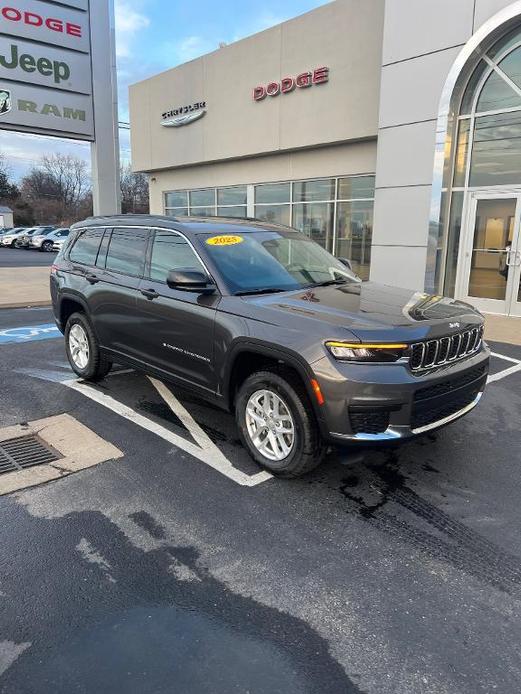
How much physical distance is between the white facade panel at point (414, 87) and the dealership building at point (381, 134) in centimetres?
2

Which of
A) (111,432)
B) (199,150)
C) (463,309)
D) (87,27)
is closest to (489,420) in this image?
(463,309)

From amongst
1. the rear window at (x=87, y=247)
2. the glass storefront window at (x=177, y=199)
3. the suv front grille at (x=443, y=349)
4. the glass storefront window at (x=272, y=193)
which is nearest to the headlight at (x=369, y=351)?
the suv front grille at (x=443, y=349)

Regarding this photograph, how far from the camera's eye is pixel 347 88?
1315cm

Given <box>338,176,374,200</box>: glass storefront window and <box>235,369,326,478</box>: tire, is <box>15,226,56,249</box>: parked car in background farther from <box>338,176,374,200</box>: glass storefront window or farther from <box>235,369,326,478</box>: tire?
<box>235,369,326,478</box>: tire

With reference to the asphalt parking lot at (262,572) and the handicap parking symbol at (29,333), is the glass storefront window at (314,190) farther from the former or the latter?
the asphalt parking lot at (262,572)

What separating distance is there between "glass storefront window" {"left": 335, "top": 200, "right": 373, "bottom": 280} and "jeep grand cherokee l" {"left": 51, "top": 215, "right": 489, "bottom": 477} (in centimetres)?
964

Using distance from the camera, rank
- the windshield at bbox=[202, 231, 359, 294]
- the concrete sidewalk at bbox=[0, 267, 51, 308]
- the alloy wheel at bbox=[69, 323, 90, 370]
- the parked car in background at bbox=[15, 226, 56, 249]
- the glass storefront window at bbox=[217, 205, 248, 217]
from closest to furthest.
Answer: the windshield at bbox=[202, 231, 359, 294]
the alloy wheel at bbox=[69, 323, 90, 370]
the concrete sidewalk at bbox=[0, 267, 51, 308]
the glass storefront window at bbox=[217, 205, 248, 217]
the parked car in background at bbox=[15, 226, 56, 249]

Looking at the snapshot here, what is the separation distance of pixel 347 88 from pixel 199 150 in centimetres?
663

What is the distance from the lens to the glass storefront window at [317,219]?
15.2 metres

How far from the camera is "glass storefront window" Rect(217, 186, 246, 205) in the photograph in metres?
17.7

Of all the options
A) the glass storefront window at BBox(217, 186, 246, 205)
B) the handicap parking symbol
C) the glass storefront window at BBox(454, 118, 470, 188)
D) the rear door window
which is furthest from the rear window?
the glass storefront window at BBox(217, 186, 246, 205)

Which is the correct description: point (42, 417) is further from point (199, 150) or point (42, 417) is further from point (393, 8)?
point (199, 150)

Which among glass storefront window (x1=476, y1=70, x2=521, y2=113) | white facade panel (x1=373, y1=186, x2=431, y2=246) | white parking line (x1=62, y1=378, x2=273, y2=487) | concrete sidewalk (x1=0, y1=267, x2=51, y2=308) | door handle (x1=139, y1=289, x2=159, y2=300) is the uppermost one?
glass storefront window (x1=476, y1=70, x2=521, y2=113)

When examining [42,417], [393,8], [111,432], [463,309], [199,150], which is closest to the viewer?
[463,309]
